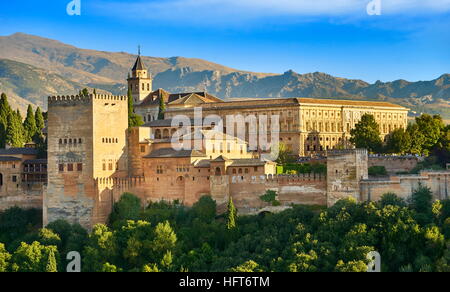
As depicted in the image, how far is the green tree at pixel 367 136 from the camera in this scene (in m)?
70.4

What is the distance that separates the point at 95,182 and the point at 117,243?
207 inches

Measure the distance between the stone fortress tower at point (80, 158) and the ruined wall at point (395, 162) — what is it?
699 inches

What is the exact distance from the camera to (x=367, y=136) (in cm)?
7131

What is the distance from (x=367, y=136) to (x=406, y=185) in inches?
776

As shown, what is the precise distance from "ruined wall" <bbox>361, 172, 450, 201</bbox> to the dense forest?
426mm

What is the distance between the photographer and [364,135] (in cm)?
7138

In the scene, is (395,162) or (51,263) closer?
(51,263)

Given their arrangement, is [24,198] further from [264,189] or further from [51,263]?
[264,189]

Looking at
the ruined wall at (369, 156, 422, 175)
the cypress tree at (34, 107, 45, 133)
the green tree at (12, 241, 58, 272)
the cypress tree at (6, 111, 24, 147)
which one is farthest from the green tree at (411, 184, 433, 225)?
the cypress tree at (34, 107, 45, 133)

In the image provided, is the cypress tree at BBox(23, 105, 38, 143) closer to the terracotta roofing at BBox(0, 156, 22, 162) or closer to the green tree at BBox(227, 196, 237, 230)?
the terracotta roofing at BBox(0, 156, 22, 162)

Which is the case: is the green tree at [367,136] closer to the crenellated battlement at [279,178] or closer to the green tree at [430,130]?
the green tree at [430,130]

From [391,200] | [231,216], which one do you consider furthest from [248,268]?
[391,200]

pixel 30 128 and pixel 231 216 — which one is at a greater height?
pixel 30 128
